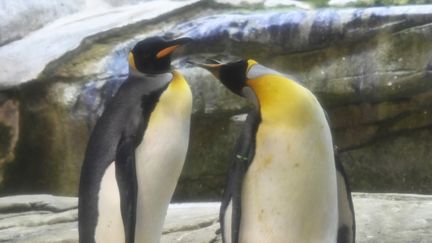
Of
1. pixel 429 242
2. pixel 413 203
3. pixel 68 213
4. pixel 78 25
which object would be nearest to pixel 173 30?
pixel 78 25

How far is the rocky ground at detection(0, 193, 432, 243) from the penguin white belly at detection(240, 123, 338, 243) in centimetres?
58

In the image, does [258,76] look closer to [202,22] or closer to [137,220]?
[137,220]

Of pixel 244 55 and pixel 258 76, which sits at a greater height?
pixel 258 76

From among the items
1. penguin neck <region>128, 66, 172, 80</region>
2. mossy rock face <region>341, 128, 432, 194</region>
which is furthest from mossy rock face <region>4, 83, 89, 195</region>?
penguin neck <region>128, 66, 172, 80</region>

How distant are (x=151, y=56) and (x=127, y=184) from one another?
1.55ft

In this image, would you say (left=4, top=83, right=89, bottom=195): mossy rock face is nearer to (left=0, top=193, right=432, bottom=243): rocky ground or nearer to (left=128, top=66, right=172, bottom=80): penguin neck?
(left=0, top=193, right=432, bottom=243): rocky ground

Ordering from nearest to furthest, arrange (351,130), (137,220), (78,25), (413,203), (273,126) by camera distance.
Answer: (273,126)
(137,220)
(413,203)
(351,130)
(78,25)

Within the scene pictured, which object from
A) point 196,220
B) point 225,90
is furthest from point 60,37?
point 196,220

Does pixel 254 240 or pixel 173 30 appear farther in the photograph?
pixel 173 30

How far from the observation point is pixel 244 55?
5.19 meters

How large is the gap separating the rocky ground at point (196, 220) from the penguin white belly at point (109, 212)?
1.52 ft

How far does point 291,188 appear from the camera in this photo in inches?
107

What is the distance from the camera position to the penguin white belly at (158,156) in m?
3.08

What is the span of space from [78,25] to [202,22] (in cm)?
98
